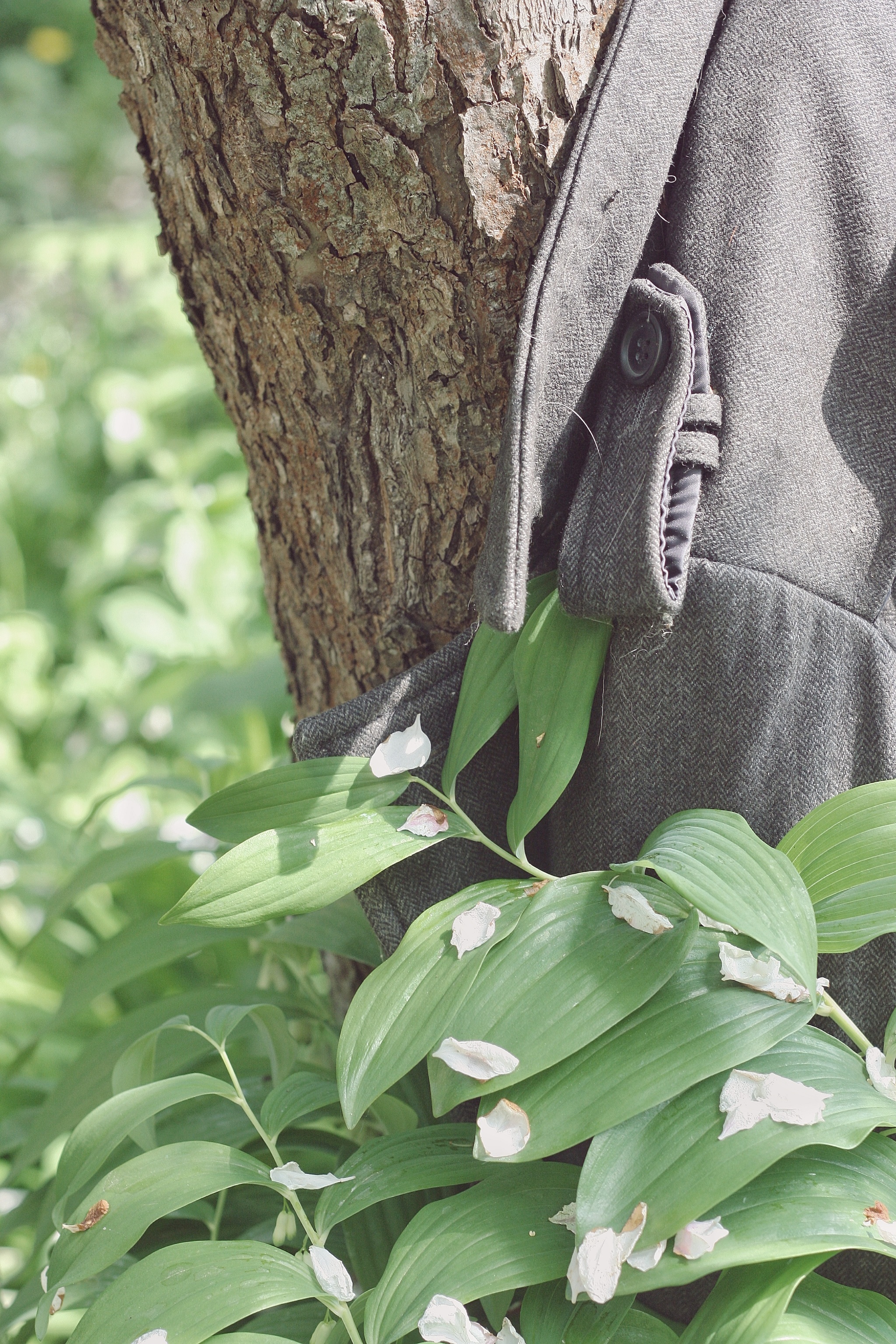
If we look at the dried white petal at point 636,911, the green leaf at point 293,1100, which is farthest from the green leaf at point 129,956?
the dried white petal at point 636,911

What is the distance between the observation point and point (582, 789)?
0.64m

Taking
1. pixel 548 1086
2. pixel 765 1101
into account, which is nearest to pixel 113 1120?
pixel 548 1086

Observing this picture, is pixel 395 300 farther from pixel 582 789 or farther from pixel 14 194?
pixel 14 194

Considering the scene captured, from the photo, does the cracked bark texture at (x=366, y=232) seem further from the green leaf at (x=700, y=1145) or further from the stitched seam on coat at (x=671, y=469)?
the green leaf at (x=700, y=1145)

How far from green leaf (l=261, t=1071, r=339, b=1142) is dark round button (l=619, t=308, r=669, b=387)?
46 centimetres

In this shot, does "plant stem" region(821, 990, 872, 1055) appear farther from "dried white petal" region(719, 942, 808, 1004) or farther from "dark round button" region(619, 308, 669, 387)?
"dark round button" region(619, 308, 669, 387)

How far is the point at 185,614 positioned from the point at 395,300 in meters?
1.30

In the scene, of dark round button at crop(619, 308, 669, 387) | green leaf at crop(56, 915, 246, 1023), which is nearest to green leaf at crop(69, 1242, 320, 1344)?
green leaf at crop(56, 915, 246, 1023)

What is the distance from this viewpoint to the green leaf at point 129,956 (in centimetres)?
86

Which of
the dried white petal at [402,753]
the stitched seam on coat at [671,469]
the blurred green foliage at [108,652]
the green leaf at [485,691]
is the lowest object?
the blurred green foliage at [108,652]

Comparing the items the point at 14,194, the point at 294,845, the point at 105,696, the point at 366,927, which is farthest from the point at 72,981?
the point at 14,194

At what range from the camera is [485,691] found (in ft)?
2.01

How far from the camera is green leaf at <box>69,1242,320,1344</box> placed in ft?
1.59

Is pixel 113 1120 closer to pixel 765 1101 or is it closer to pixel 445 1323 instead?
pixel 445 1323
